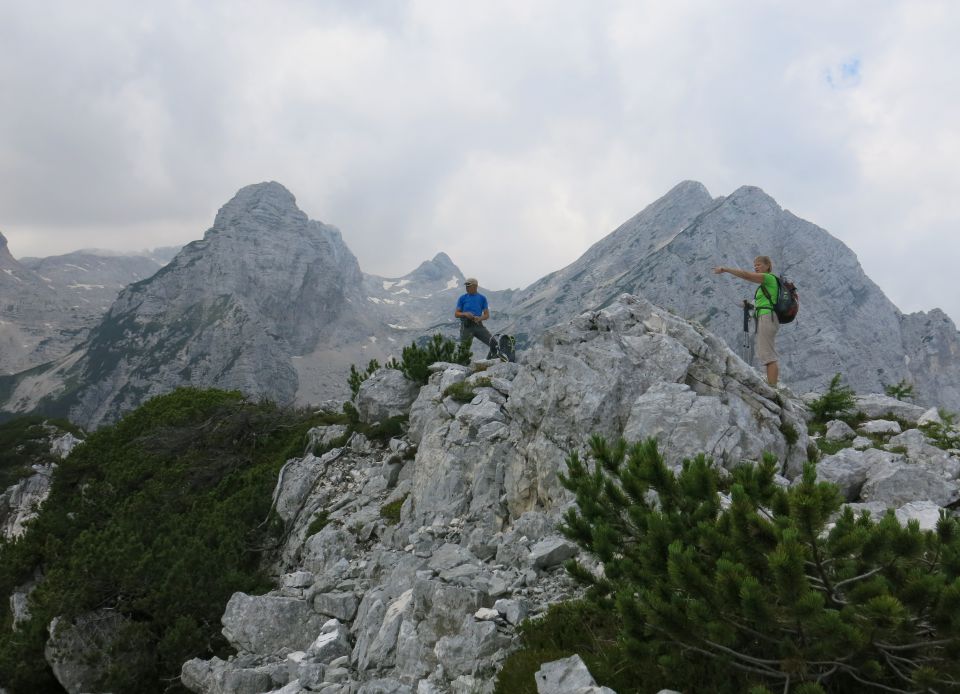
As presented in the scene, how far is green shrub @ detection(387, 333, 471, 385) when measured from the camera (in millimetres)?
18109

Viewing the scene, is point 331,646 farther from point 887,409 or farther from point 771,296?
point 887,409

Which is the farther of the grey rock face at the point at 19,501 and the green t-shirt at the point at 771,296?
the grey rock face at the point at 19,501

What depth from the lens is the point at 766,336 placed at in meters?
12.1

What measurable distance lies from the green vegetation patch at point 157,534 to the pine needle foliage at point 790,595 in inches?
416

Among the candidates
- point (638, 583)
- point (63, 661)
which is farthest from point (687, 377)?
point (63, 661)

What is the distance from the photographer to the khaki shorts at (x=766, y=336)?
472 inches

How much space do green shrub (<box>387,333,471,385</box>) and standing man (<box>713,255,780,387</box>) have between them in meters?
9.12

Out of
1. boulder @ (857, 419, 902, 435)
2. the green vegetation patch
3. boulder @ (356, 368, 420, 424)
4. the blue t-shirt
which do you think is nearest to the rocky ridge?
the green vegetation patch

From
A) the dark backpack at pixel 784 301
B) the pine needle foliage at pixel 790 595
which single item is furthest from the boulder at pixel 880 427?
the pine needle foliage at pixel 790 595

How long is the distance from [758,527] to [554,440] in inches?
266

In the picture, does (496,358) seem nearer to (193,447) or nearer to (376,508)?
(376,508)

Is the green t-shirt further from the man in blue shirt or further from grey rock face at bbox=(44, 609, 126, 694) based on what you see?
grey rock face at bbox=(44, 609, 126, 694)

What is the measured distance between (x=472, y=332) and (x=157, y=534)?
1068 cm

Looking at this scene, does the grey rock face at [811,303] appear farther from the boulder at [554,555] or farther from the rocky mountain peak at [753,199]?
the boulder at [554,555]
